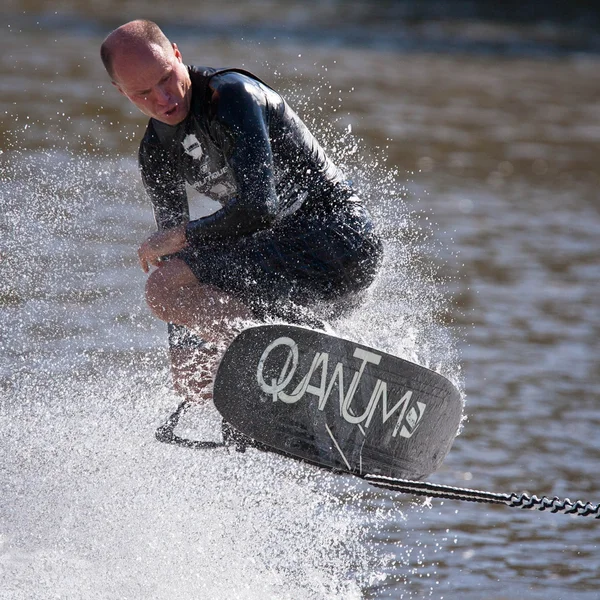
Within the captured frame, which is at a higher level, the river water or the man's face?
the man's face

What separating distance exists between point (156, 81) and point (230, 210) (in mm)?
437

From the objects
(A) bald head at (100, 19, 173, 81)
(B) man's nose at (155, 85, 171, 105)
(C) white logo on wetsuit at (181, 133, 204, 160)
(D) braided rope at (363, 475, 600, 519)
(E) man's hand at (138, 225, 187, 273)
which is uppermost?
(A) bald head at (100, 19, 173, 81)

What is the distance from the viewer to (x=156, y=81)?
136 inches

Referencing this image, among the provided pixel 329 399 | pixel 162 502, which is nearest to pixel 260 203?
pixel 329 399

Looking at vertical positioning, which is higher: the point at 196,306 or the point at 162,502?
the point at 196,306

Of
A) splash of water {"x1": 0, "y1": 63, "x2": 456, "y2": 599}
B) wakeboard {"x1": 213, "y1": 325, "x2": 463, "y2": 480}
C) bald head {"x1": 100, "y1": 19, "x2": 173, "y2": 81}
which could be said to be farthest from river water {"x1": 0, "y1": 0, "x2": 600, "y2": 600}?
bald head {"x1": 100, "y1": 19, "x2": 173, "y2": 81}

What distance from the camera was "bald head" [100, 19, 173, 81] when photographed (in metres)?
3.39

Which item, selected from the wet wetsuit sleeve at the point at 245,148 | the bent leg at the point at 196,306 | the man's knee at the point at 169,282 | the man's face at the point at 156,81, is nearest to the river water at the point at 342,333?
the bent leg at the point at 196,306

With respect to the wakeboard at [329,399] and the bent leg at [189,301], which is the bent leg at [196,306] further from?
the wakeboard at [329,399]

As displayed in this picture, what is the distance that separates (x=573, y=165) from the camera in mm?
11242

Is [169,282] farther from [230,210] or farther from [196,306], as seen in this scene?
[230,210]

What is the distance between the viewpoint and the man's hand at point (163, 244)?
364cm

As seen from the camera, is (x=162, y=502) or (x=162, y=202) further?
(x=162, y=502)

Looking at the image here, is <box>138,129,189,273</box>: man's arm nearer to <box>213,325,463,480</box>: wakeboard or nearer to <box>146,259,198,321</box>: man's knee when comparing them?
<box>146,259,198,321</box>: man's knee
